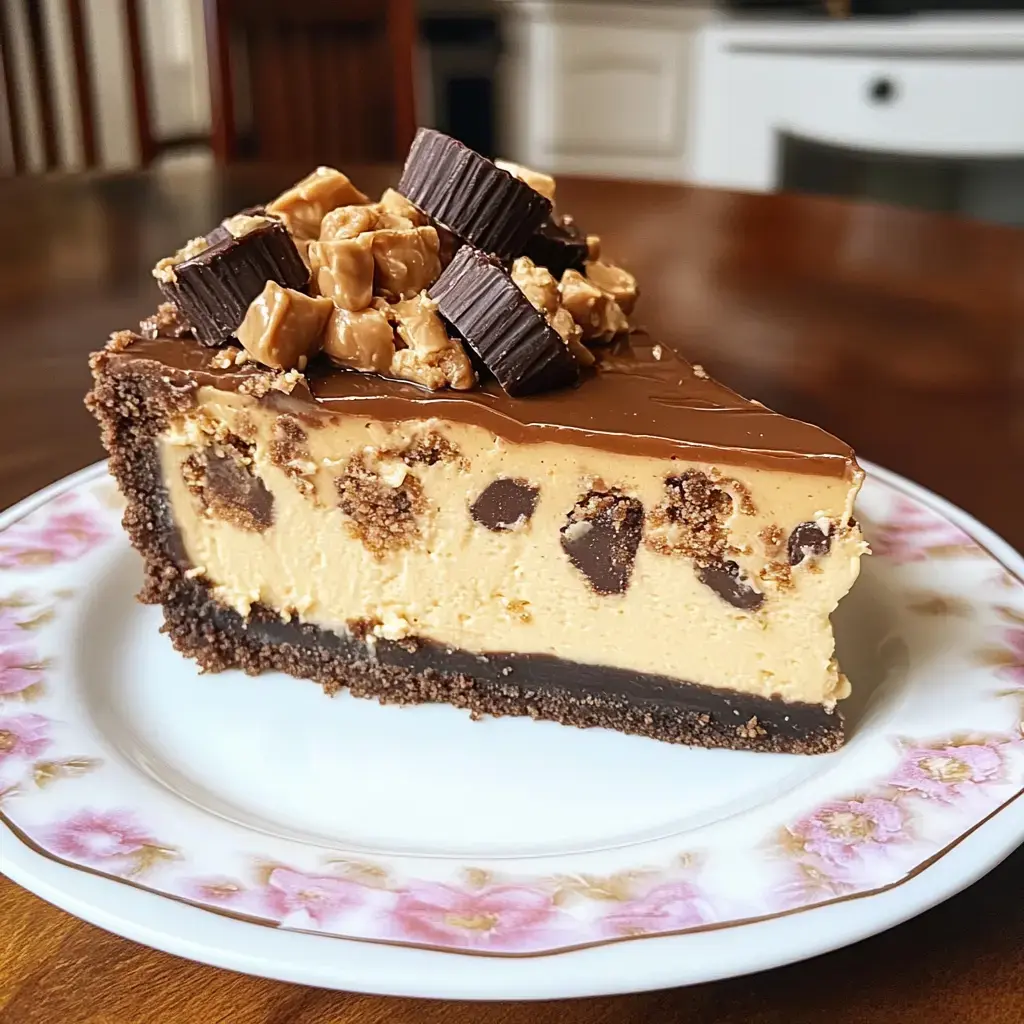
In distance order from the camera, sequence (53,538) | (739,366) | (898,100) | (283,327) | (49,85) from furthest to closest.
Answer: (898,100)
(49,85)
(739,366)
(53,538)
(283,327)

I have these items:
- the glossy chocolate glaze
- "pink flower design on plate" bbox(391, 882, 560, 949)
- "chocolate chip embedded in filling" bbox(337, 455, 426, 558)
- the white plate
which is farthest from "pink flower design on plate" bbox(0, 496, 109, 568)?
"pink flower design on plate" bbox(391, 882, 560, 949)

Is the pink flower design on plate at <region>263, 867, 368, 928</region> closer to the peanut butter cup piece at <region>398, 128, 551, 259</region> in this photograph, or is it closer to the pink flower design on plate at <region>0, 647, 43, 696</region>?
the pink flower design on plate at <region>0, 647, 43, 696</region>

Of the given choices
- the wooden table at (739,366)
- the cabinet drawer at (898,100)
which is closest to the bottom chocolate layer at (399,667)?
the wooden table at (739,366)

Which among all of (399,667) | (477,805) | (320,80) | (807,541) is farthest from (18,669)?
(320,80)

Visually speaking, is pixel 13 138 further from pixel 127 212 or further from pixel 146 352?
pixel 146 352

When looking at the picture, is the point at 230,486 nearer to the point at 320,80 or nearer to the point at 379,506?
the point at 379,506

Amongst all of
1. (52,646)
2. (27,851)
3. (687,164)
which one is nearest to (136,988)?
(27,851)
